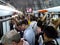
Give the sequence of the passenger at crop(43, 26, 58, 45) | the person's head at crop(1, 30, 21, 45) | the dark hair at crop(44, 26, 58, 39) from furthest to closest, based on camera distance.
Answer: the dark hair at crop(44, 26, 58, 39) → the passenger at crop(43, 26, 58, 45) → the person's head at crop(1, 30, 21, 45)

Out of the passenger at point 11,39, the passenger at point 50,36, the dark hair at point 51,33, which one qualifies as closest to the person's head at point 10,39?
the passenger at point 11,39

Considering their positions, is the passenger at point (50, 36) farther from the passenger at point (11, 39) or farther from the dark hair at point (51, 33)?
the passenger at point (11, 39)

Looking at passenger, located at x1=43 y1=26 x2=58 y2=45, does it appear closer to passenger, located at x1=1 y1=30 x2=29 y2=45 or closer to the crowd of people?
the crowd of people

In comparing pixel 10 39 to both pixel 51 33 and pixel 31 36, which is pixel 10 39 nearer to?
pixel 51 33

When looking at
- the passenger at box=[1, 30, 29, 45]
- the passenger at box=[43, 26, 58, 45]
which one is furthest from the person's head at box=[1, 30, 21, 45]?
the passenger at box=[43, 26, 58, 45]

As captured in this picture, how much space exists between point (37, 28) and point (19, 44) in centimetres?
266

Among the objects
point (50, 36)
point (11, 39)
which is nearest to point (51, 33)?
point (50, 36)

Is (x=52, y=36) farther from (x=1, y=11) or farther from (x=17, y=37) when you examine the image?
(x=1, y=11)

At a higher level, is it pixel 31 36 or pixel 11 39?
pixel 11 39

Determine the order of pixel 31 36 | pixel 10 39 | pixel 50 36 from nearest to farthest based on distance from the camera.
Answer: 1. pixel 10 39
2. pixel 50 36
3. pixel 31 36

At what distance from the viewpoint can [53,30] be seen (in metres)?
4.34

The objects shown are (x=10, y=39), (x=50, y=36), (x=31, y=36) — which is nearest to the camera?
(x=10, y=39)

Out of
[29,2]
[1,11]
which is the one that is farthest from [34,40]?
[29,2]

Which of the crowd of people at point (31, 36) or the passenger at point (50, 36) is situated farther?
the passenger at point (50, 36)
